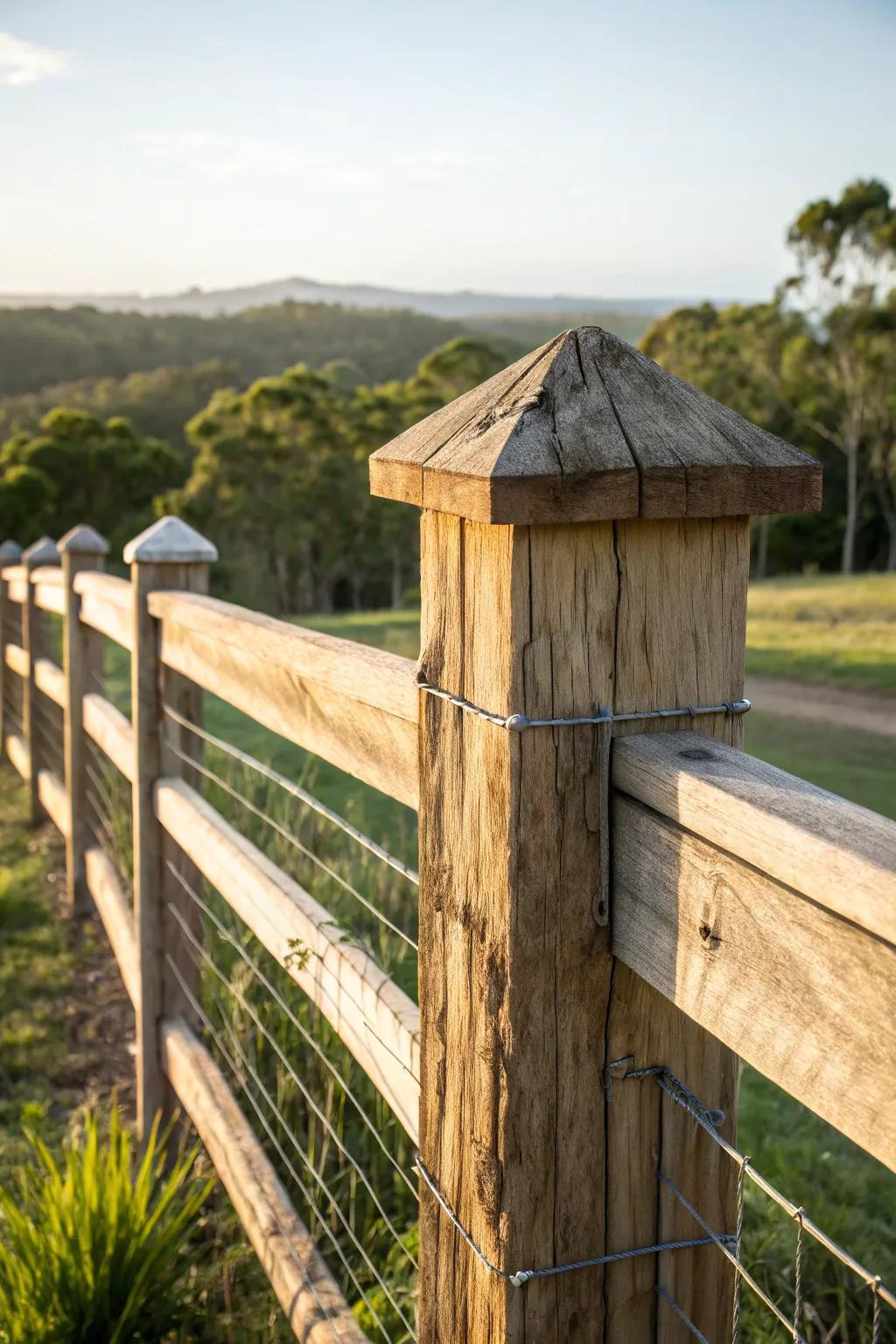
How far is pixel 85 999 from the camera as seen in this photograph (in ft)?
13.6

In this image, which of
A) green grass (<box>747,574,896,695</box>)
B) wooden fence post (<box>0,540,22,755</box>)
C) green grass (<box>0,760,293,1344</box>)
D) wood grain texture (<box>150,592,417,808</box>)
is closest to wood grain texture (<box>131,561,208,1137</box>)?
green grass (<box>0,760,293,1344</box>)

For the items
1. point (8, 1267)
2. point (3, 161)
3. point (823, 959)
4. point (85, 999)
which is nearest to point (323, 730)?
point (823, 959)

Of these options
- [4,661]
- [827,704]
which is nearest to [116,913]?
[4,661]

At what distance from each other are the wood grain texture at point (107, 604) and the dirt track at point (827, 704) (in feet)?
21.1

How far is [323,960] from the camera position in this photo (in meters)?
1.84

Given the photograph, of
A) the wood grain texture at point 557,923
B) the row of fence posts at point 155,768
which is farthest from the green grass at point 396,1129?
the wood grain texture at point 557,923

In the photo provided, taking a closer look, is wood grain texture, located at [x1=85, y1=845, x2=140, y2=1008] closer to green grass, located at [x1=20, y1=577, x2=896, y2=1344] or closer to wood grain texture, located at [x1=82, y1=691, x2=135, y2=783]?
green grass, located at [x1=20, y1=577, x2=896, y2=1344]

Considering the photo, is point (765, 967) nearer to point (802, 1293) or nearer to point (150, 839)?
point (802, 1293)

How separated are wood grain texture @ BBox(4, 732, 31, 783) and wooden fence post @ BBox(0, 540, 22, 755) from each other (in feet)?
0.49

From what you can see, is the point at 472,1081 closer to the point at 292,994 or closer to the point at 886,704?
the point at 292,994

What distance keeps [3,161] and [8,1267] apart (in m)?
43.0

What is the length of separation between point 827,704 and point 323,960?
8909 millimetres

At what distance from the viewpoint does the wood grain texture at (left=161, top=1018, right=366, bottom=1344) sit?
1844 millimetres

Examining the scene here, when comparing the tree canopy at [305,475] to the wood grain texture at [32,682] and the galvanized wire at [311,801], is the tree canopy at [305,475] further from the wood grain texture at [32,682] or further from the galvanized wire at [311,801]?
the galvanized wire at [311,801]
